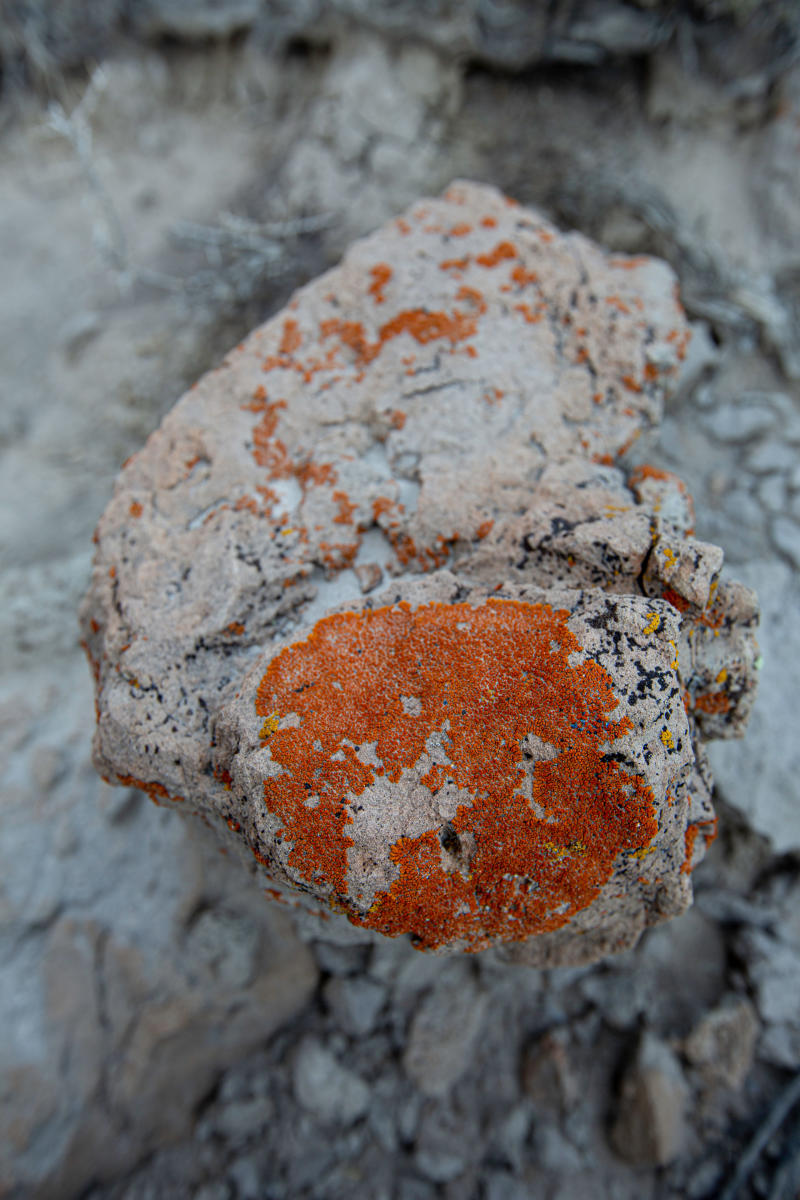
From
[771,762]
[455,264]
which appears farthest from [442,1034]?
[455,264]

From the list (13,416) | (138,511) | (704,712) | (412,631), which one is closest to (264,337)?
(138,511)

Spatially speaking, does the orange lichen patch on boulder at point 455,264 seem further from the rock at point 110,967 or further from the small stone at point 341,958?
the small stone at point 341,958

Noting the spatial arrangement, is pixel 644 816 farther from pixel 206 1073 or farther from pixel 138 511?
pixel 206 1073

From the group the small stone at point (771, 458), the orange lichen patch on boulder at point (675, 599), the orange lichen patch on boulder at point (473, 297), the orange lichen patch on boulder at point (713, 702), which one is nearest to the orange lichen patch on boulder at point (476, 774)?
the orange lichen patch on boulder at point (675, 599)

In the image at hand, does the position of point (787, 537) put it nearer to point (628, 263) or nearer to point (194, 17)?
point (628, 263)

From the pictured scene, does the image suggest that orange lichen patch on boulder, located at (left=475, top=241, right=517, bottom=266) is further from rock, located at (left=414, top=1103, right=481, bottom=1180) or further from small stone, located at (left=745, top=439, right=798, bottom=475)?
rock, located at (left=414, top=1103, right=481, bottom=1180)

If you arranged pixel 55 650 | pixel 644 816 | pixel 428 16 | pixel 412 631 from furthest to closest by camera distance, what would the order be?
pixel 428 16 < pixel 55 650 < pixel 412 631 < pixel 644 816
